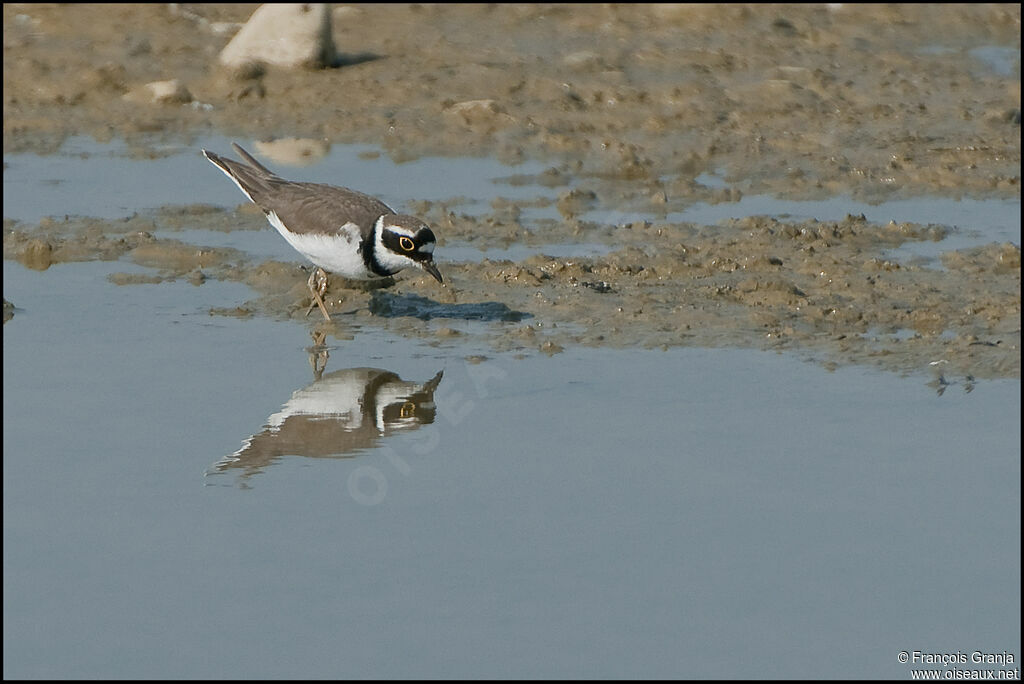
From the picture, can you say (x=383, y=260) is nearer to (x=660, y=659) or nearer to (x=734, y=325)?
(x=734, y=325)

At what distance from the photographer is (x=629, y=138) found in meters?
14.1

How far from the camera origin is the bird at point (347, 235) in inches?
376

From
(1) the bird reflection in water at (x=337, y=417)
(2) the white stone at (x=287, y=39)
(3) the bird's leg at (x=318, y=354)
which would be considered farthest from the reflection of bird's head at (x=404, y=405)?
(2) the white stone at (x=287, y=39)

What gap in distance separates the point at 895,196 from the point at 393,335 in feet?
16.1

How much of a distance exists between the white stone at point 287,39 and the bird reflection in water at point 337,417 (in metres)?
7.16

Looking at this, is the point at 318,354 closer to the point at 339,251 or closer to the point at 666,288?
the point at 339,251

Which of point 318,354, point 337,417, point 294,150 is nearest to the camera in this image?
point 337,417

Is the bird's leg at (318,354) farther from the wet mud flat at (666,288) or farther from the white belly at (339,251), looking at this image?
the white belly at (339,251)

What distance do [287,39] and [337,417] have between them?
8.25 meters

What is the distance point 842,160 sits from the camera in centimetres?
1344

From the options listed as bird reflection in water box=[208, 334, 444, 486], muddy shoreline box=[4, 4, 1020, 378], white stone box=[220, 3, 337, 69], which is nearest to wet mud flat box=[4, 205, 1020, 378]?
muddy shoreline box=[4, 4, 1020, 378]

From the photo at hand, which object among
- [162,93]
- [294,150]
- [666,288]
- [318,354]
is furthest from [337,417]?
[162,93]

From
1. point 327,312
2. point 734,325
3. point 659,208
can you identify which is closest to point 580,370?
point 734,325

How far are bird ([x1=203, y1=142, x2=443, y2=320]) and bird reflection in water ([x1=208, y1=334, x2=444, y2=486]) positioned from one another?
2.63 ft
